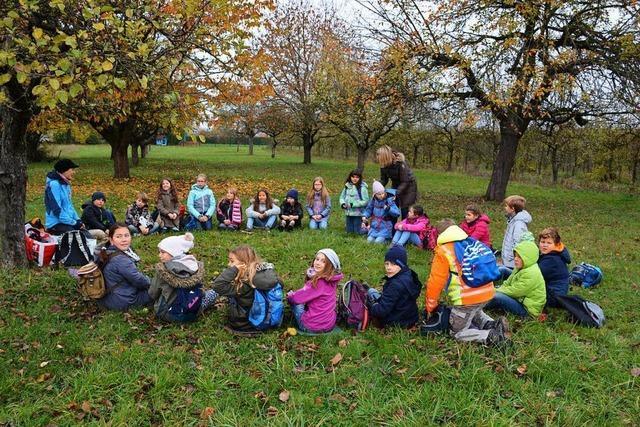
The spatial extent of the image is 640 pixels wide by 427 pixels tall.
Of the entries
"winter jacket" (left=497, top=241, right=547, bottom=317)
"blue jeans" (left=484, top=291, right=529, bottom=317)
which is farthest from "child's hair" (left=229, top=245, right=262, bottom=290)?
"winter jacket" (left=497, top=241, right=547, bottom=317)

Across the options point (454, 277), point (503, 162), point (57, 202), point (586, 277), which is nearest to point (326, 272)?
point (454, 277)

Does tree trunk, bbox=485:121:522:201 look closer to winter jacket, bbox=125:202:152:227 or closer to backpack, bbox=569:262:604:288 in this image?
backpack, bbox=569:262:604:288

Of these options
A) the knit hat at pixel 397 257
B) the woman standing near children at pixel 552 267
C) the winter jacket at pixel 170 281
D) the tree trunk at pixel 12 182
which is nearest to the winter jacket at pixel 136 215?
the tree trunk at pixel 12 182

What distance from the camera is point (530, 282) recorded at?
5.64 meters

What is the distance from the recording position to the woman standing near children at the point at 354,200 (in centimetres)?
1012

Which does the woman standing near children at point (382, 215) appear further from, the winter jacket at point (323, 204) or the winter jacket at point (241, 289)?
the winter jacket at point (241, 289)

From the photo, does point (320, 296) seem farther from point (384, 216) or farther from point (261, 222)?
point (261, 222)

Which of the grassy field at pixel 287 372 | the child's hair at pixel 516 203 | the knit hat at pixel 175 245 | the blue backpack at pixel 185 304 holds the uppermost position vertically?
the child's hair at pixel 516 203

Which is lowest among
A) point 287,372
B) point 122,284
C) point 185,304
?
point 287,372

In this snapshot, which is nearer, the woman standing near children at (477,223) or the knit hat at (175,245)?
the knit hat at (175,245)

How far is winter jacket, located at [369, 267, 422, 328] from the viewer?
5.18m

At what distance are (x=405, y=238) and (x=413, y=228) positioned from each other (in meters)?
0.26

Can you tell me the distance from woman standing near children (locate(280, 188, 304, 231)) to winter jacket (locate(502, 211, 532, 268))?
15.3ft

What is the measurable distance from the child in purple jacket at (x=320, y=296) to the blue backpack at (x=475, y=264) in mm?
1302
